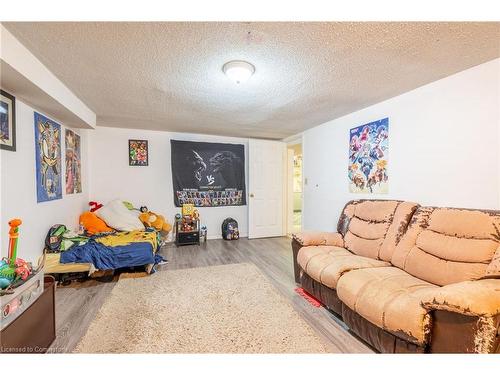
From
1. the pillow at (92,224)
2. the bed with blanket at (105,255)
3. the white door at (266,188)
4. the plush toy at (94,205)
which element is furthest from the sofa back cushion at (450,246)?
the plush toy at (94,205)

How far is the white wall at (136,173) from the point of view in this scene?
388 centimetres

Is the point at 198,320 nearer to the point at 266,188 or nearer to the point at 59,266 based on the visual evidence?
the point at 59,266

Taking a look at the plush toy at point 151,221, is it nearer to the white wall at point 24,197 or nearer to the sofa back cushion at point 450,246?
the white wall at point 24,197

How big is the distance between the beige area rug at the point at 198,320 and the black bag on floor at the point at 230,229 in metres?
1.83

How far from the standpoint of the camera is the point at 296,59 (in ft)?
5.53

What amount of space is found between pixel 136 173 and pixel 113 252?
1850 mm

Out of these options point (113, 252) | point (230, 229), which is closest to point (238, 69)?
point (113, 252)

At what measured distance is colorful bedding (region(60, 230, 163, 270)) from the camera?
2508 mm

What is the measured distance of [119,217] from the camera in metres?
3.36

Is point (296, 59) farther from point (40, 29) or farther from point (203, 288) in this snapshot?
point (203, 288)

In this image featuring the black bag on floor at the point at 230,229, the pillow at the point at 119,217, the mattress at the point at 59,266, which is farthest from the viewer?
the black bag on floor at the point at 230,229

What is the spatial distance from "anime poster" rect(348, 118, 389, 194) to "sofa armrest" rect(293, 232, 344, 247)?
77cm
